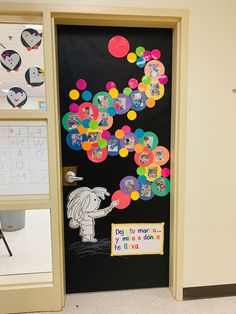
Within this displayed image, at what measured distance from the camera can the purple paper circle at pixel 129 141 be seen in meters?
1.98

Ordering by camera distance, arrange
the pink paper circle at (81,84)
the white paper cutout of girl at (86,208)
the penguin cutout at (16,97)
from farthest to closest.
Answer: the white paper cutout of girl at (86,208)
the pink paper circle at (81,84)
the penguin cutout at (16,97)

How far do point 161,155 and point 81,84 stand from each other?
834mm

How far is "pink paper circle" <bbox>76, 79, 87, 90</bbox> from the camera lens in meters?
1.91

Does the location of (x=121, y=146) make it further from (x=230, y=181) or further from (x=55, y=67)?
(x=230, y=181)

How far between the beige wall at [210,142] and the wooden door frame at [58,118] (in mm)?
57

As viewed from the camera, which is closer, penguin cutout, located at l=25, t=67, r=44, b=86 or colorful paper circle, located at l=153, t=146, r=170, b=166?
penguin cutout, located at l=25, t=67, r=44, b=86

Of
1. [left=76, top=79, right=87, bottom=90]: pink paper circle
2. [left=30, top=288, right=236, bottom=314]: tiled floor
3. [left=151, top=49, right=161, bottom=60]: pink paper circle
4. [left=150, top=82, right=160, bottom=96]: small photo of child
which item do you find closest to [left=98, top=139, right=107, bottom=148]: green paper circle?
[left=76, top=79, right=87, bottom=90]: pink paper circle

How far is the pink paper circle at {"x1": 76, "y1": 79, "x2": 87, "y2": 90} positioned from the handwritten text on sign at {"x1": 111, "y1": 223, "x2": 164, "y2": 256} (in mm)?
1119

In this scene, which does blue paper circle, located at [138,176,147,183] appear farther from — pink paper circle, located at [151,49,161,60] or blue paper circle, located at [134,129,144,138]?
pink paper circle, located at [151,49,161,60]

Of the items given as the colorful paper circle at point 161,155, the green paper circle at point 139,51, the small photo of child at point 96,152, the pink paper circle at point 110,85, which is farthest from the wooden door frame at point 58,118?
the pink paper circle at point 110,85

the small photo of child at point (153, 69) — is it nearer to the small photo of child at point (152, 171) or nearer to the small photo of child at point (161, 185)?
the small photo of child at point (152, 171)

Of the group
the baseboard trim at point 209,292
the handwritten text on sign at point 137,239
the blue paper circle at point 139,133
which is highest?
the blue paper circle at point 139,133

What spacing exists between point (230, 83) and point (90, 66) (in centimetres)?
105

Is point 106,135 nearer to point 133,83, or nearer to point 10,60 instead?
point 133,83
